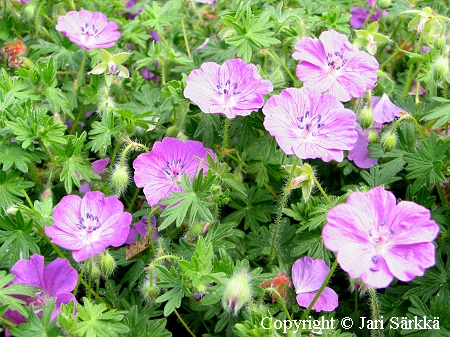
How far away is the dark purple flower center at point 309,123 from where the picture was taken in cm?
185

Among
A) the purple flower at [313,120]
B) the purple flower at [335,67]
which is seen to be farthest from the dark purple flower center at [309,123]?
the purple flower at [335,67]

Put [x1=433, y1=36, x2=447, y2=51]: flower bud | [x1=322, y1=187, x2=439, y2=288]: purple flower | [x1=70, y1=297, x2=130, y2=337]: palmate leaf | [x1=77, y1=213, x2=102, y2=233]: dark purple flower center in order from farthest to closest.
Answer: [x1=433, y1=36, x2=447, y2=51]: flower bud → [x1=77, y1=213, x2=102, y2=233]: dark purple flower center → [x1=70, y1=297, x2=130, y2=337]: palmate leaf → [x1=322, y1=187, x2=439, y2=288]: purple flower

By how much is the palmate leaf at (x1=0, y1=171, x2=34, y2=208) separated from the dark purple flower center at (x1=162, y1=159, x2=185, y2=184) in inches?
19.0

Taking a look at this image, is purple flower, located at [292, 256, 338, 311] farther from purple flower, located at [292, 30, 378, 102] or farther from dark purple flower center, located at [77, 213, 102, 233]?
dark purple flower center, located at [77, 213, 102, 233]

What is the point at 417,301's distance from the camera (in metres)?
1.87

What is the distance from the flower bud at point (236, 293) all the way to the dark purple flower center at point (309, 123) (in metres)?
0.56

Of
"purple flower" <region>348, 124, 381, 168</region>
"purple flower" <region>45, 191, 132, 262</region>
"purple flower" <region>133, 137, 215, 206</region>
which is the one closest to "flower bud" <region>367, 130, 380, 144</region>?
"purple flower" <region>348, 124, 381, 168</region>

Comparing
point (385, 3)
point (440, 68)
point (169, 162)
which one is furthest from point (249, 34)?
point (385, 3)

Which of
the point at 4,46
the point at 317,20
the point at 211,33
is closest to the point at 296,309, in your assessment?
the point at 317,20

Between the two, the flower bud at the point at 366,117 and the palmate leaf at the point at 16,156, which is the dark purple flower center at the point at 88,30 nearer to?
the palmate leaf at the point at 16,156

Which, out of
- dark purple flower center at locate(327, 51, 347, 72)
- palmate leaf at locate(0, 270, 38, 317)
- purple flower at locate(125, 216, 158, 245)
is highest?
dark purple flower center at locate(327, 51, 347, 72)

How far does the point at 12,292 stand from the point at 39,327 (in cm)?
13

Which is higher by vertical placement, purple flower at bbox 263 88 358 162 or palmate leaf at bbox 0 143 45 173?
purple flower at bbox 263 88 358 162

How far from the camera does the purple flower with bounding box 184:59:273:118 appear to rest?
1.92m
